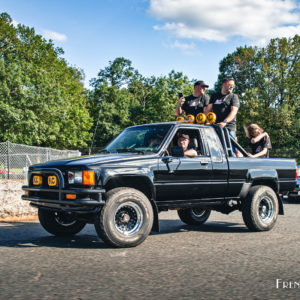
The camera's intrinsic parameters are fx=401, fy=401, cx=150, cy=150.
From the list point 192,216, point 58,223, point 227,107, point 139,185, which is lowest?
point 192,216

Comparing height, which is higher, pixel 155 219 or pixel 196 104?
pixel 196 104

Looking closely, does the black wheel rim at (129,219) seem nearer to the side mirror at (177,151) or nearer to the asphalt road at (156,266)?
the asphalt road at (156,266)

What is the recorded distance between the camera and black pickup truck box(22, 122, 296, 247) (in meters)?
5.59

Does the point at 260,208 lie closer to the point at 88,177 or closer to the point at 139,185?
the point at 139,185

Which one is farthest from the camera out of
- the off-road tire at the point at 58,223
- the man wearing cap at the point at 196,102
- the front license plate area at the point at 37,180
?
the man wearing cap at the point at 196,102

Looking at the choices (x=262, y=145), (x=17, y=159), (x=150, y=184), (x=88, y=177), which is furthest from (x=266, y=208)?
(x=17, y=159)

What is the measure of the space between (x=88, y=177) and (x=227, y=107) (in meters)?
3.66

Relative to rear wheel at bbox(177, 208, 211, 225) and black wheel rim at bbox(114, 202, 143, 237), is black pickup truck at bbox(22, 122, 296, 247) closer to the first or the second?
black wheel rim at bbox(114, 202, 143, 237)

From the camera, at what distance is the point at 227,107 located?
315 inches

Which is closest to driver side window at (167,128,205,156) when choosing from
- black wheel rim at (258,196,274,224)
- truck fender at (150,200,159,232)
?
truck fender at (150,200,159,232)

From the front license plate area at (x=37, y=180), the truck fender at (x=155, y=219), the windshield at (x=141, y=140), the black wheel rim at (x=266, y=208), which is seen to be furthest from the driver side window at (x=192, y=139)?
the front license plate area at (x=37, y=180)

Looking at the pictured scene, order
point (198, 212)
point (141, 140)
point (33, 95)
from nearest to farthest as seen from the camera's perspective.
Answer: point (141, 140), point (198, 212), point (33, 95)

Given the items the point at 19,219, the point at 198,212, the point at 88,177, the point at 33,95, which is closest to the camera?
the point at 88,177

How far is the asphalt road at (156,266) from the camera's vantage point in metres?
3.74
